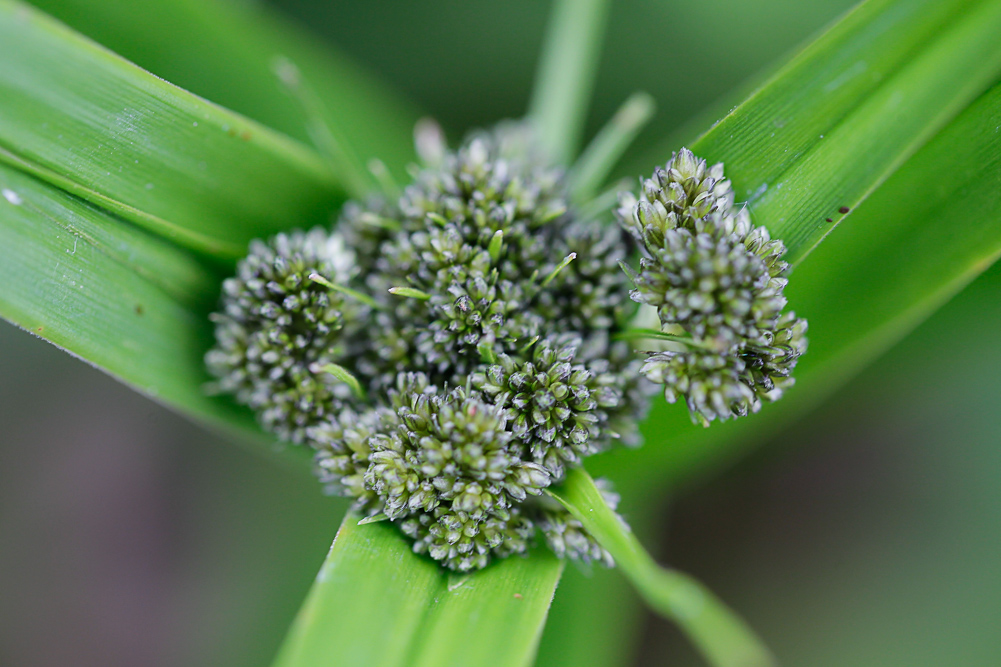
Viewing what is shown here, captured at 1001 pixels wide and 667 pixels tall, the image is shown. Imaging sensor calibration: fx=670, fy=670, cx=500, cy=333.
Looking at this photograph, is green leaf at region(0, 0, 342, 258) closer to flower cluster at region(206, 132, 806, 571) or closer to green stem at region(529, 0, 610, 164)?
flower cluster at region(206, 132, 806, 571)

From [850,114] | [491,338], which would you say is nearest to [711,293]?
[491,338]

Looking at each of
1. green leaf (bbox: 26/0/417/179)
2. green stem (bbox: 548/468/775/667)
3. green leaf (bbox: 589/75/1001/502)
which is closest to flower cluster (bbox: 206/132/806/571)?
green stem (bbox: 548/468/775/667)

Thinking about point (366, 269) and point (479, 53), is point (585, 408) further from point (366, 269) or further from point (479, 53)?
point (479, 53)

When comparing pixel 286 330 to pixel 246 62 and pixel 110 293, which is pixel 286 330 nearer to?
pixel 110 293

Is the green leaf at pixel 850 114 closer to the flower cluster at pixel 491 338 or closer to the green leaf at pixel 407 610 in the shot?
the flower cluster at pixel 491 338

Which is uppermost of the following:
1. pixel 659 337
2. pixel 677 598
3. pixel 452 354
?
pixel 659 337

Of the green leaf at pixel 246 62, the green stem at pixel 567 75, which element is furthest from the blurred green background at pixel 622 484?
the green stem at pixel 567 75
